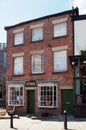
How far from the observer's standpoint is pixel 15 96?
27766 mm

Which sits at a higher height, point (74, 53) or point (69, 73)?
point (74, 53)

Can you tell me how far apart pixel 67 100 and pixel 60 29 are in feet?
19.5

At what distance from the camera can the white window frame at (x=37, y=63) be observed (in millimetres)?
26328

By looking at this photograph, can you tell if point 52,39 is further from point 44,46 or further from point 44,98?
point 44,98

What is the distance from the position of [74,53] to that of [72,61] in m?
0.92

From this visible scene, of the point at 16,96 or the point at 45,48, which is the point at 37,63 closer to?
the point at 45,48

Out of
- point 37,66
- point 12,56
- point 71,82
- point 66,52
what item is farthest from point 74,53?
point 12,56

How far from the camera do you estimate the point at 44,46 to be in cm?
2612

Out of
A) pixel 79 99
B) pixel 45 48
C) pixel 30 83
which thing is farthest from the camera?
pixel 30 83

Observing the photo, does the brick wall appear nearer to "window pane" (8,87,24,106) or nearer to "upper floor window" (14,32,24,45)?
"upper floor window" (14,32,24,45)

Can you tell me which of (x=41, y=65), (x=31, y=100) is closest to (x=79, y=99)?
(x=41, y=65)

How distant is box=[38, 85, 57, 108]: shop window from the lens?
25.1m

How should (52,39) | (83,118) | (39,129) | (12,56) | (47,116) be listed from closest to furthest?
1. (39,129)
2. (83,118)
3. (47,116)
4. (52,39)
5. (12,56)

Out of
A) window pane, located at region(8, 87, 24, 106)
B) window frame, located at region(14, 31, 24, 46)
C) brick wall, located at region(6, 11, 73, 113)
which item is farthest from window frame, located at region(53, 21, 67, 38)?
window pane, located at region(8, 87, 24, 106)
